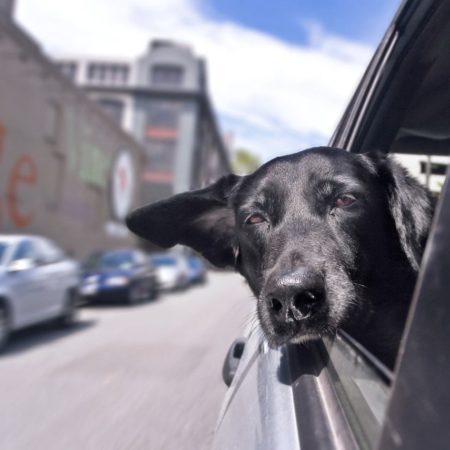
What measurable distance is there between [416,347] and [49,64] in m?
25.5

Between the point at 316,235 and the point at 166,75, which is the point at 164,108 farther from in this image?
the point at 316,235

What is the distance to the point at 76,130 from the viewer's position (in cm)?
2845

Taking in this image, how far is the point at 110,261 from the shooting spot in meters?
17.4

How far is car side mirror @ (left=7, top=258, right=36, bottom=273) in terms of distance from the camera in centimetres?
902

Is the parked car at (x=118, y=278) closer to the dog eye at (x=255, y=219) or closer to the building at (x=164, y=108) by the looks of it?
the dog eye at (x=255, y=219)

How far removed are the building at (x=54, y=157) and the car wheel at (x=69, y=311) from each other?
10669 millimetres

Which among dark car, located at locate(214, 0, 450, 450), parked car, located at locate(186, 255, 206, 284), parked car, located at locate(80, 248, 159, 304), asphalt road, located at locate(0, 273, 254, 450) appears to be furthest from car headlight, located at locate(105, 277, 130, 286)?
dark car, located at locate(214, 0, 450, 450)

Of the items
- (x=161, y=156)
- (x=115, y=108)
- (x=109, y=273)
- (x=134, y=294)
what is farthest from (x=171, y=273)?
(x=115, y=108)

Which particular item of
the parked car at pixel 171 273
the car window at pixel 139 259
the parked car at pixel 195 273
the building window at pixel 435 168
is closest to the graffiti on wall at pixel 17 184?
the parked car at pixel 171 273

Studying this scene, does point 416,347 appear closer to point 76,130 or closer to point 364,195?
point 364,195

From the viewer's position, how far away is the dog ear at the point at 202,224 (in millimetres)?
2561

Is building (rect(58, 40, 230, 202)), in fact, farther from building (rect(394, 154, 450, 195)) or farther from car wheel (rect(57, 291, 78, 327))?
building (rect(394, 154, 450, 195))

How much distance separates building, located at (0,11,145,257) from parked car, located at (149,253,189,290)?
16.9 feet

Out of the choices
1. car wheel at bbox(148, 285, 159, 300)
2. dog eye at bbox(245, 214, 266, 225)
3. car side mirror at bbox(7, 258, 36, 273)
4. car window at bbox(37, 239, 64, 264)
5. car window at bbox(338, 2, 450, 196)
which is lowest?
car wheel at bbox(148, 285, 159, 300)
